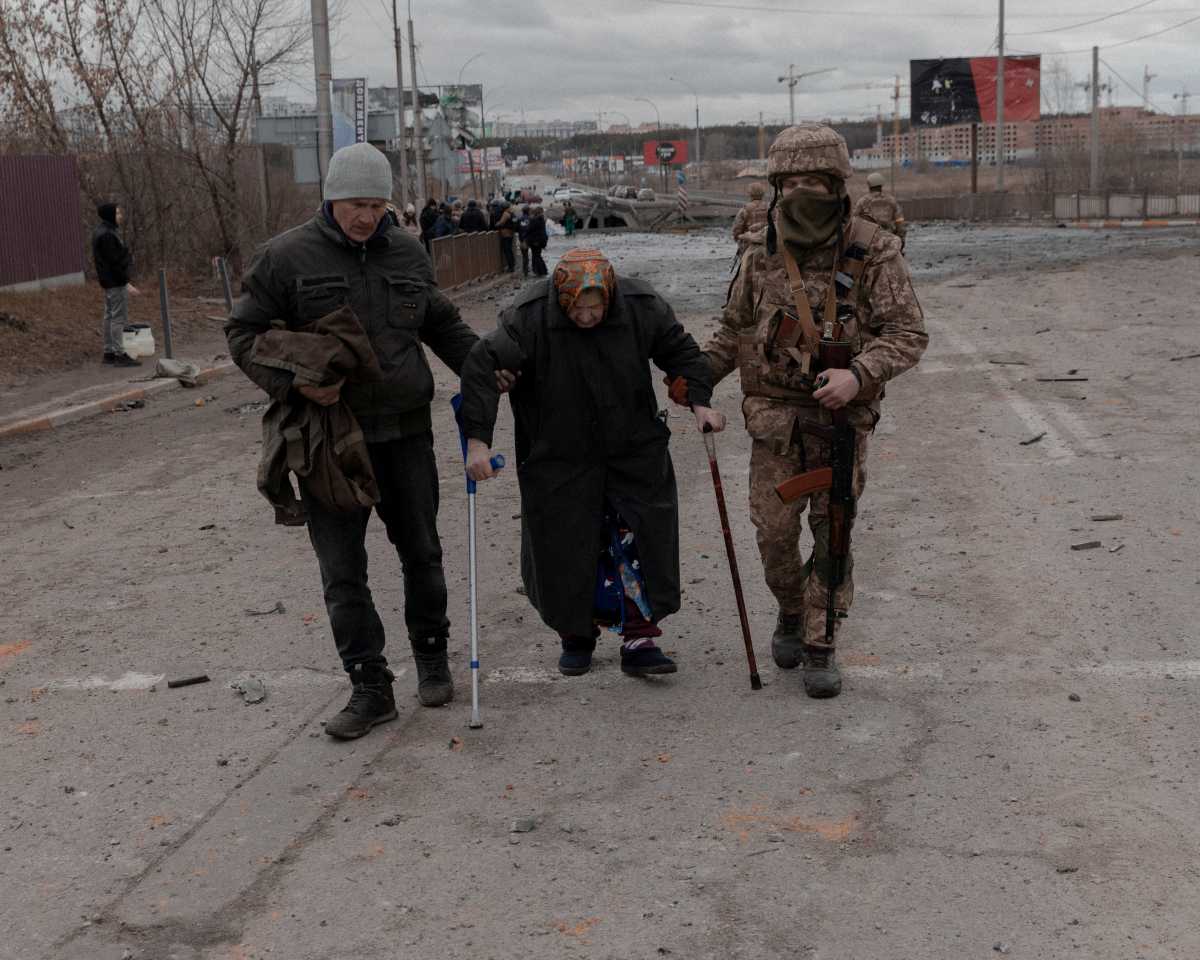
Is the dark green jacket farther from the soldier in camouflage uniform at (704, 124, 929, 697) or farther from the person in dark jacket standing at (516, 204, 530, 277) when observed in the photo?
the person in dark jacket standing at (516, 204, 530, 277)

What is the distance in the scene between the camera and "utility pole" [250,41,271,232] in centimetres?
2720

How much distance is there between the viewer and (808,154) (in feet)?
17.3

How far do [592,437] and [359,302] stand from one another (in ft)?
3.27

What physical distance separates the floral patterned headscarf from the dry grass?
13.3 metres

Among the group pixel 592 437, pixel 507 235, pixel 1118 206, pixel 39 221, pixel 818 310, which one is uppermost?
pixel 39 221

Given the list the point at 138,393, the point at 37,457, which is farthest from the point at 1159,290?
the point at 37,457

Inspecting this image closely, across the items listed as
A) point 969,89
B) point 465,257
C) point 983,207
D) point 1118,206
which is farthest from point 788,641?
point 969,89

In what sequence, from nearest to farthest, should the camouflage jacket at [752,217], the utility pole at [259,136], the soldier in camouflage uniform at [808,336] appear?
1. the soldier in camouflage uniform at [808,336]
2. the camouflage jacket at [752,217]
3. the utility pole at [259,136]

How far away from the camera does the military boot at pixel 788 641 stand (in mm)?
5781

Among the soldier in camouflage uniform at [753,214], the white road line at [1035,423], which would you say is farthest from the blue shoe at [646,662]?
the soldier in camouflage uniform at [753,214]

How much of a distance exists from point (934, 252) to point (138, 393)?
79.2 ft

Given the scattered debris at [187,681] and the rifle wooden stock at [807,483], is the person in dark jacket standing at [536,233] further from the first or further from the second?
the rifle wooden stock at [807,483]

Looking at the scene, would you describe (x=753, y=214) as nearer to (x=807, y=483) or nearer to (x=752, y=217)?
(x=752, y=217)

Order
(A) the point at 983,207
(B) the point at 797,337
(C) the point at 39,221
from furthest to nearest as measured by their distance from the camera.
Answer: (A) the point at 983,207
(C) the point at 39,221
(B) the point at 797,337
